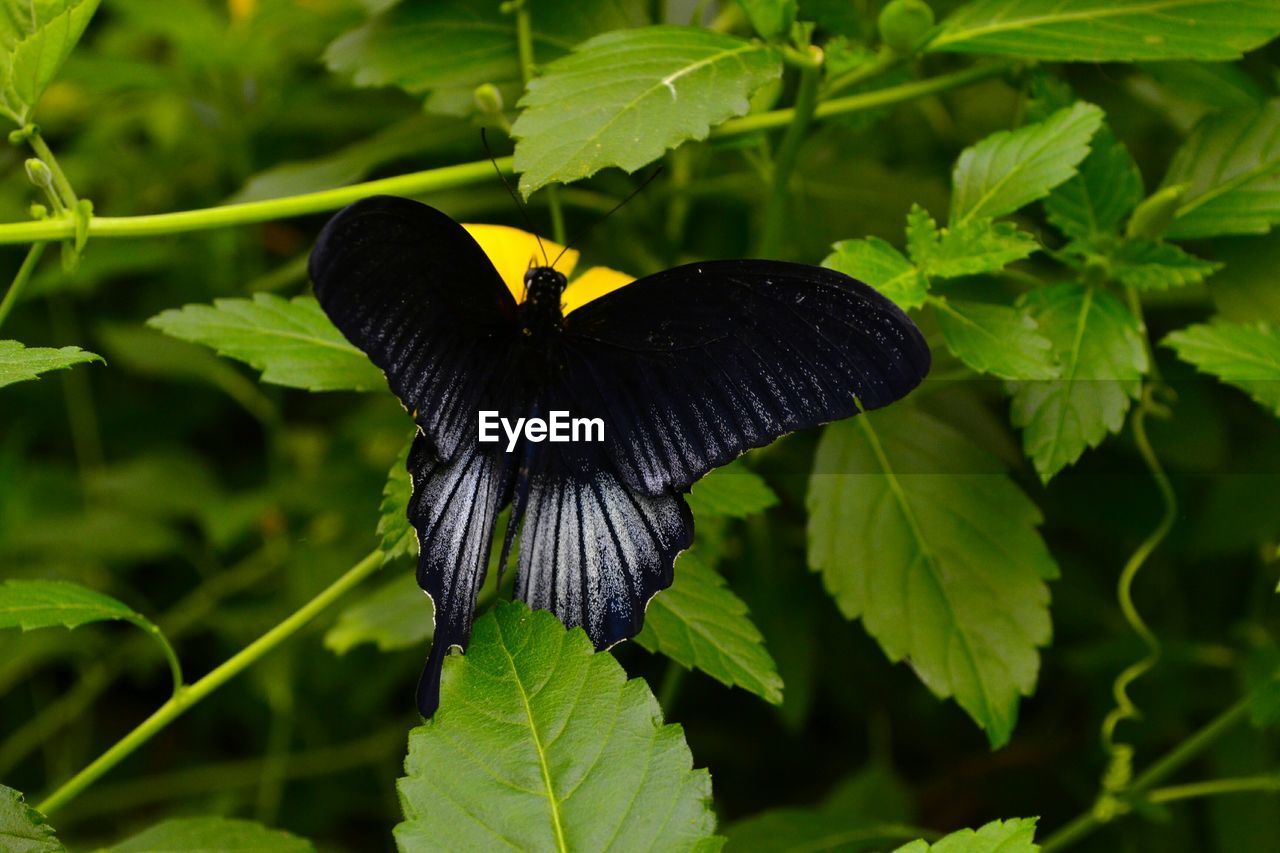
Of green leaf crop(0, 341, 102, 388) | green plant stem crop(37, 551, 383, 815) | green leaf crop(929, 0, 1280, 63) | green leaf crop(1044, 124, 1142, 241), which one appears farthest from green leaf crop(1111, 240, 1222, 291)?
green leaf crop(0, 341, 102, 388)

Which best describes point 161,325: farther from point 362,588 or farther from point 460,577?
point 362,588

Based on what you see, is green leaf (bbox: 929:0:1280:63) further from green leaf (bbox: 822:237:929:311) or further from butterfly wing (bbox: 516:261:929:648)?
butterfly wing (bbox: 516:261:929:648)

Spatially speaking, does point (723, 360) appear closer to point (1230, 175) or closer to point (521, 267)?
point (521, 267)

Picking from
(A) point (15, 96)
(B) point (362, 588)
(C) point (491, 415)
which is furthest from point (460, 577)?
(B) point (362, 588)

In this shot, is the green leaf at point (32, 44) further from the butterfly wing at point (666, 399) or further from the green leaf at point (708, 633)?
the green leaf at point (708, 633)

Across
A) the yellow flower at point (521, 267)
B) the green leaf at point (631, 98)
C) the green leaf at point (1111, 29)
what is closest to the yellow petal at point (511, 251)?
the yellow flower at point (521, 267)
